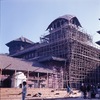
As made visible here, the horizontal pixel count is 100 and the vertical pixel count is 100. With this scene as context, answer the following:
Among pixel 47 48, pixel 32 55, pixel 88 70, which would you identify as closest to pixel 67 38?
pixel 47 48

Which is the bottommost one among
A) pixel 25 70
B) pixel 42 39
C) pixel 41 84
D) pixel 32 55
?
pixel 41 84

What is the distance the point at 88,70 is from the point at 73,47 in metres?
7.44

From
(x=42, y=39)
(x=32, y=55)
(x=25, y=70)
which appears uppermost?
(x=42, y=39)

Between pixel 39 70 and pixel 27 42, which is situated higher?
pixel 27 42

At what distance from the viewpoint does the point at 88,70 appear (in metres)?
47.6

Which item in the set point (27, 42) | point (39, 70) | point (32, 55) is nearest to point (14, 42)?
point (27, 42)

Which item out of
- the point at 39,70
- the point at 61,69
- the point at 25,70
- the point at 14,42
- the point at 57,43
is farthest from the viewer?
the point at 14,42

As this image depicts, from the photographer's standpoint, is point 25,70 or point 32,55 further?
point 32,55

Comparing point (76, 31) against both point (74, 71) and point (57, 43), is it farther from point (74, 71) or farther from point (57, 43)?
point (74, 71)

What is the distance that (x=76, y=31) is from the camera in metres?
46.8

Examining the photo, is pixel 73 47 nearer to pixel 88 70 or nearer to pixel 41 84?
pixel 88 70

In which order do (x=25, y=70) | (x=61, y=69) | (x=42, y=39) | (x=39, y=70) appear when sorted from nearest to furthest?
(x=25, y=70) → (x=39, y=70) → (x=61, y=69) → (x=42, y=39)

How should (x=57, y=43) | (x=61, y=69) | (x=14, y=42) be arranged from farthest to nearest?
(x=14, y=42) < (x=57, y=43) < (x=61, y=69)

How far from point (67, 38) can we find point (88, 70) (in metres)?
9.54
